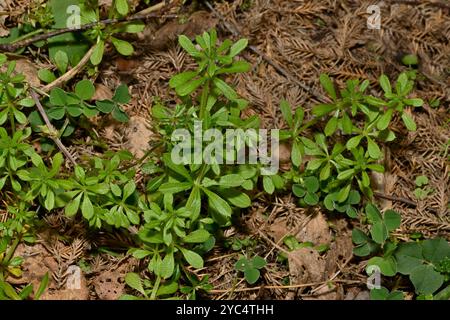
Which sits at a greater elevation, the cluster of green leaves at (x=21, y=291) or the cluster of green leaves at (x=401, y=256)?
the cluster of green leaves at (x=21, y=291)

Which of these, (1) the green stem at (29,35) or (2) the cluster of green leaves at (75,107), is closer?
(2) the cluster of green leaves at (75,107)

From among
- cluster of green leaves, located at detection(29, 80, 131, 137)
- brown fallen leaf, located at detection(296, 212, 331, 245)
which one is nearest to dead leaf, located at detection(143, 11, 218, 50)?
cluster of green leaves, located at detection(29, 80, 131, 137)

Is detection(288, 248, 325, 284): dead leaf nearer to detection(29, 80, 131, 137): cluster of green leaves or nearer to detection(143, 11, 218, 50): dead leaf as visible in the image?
detection(29, 80, 131, 137): cluster of green leaves

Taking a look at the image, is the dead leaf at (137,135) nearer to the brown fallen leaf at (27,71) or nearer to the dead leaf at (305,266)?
the brown fallen leaf at (27,71)

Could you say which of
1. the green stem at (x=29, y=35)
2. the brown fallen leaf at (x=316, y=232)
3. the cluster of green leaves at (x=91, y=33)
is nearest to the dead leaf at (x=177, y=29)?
the cluster of green leaves at (x=91, y=33)

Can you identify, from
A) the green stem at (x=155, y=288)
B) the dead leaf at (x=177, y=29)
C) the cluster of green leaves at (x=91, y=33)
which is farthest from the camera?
the dead leaf at (x=177, y=29)

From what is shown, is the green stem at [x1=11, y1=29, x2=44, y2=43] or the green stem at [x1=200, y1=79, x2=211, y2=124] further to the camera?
the green stem at [x1=11, y1=29, x2=44, y2=43]

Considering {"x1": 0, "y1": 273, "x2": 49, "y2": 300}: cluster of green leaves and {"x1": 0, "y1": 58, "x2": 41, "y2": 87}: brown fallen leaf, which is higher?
{"x1": 0, "y1": 58, "x2": 41, "y2": 87}: brown fallen leaf

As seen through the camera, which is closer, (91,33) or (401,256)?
(401,256)

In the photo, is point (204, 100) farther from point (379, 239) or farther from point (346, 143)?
point (379, 239)

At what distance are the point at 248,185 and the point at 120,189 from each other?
71 cm

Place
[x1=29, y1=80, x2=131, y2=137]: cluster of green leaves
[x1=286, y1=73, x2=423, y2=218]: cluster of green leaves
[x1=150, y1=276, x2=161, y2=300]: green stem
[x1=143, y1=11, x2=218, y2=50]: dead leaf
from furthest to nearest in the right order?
[x1=143, y1=11, x2=218, y2=50]: dead leaf, [x1=29, y1=80, x2=131, y2=137]: cluster of green leaves, [x1=286, y1=73, x2=423, y2=218]: cluster of green leaves, [x1=150, y1=276, x2=161, y2=300]: green stem

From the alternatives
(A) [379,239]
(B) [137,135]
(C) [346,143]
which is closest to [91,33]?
(B) [137,135]

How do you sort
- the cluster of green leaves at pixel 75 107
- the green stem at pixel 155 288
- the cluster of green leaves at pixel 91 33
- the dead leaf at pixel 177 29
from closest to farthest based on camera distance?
the green stem at pixel 155 288, the cluster of green leaves at pixel 75 107, the cluster of green leaves at pixel 91 33, the dead leaf at pixel 177 29
